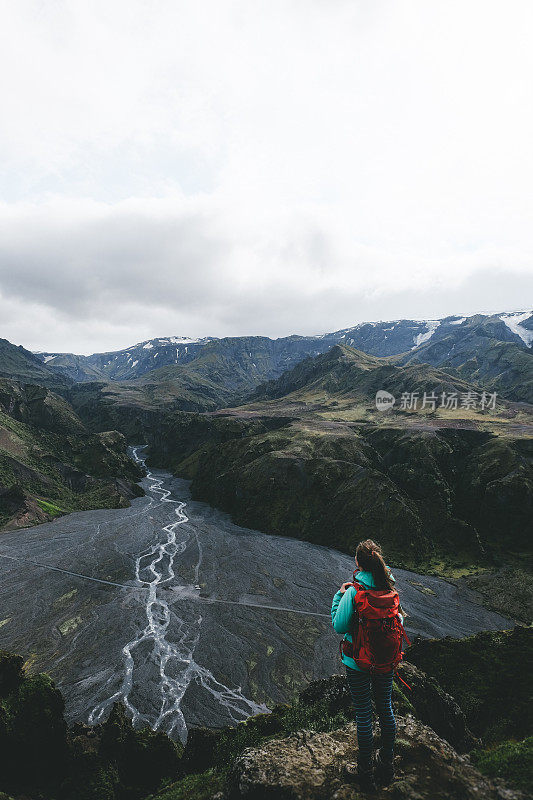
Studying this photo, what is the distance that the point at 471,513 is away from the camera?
376 ft

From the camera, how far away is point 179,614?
63.7 meters

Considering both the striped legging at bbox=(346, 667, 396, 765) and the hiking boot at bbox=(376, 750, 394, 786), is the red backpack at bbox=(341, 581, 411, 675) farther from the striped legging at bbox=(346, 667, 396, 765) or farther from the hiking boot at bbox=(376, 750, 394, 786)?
the hiking boot at bbox=(376, 750, 394, 786)

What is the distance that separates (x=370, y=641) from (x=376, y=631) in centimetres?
29

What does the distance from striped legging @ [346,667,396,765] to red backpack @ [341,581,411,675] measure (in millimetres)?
530

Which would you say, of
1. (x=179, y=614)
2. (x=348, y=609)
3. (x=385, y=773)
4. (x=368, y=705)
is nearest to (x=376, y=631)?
(x=348, y=609)

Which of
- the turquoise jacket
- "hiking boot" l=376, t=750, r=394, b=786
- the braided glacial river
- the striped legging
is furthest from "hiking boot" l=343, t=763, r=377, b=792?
the braided glacial river

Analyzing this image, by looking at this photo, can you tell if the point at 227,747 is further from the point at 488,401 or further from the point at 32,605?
the point at 488,401

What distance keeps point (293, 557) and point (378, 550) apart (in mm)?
93840

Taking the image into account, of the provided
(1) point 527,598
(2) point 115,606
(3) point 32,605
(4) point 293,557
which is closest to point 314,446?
(4) point 293,557

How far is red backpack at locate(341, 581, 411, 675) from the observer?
25.1ft

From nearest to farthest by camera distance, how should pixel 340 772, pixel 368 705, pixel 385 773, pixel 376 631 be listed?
pixel 376 631 → pixel 368 705 → pixel 385 773 → pixel 340 772

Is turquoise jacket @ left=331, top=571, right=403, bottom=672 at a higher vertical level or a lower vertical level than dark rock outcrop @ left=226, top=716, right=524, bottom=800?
higher

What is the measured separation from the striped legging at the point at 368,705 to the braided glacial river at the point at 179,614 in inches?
1666

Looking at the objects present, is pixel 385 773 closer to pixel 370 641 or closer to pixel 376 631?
pixel 370 641
